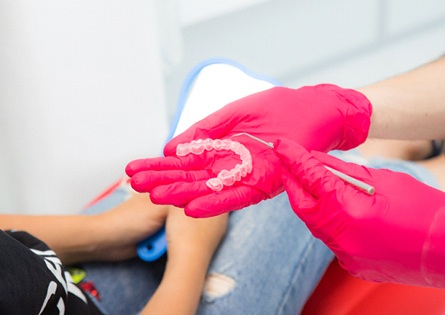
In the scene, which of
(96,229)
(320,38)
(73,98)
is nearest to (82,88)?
(73,98)

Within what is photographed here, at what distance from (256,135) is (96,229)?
26 centimetres

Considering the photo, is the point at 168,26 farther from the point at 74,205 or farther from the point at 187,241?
the point at 187,241

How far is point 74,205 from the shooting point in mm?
1280

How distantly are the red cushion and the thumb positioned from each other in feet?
0.85

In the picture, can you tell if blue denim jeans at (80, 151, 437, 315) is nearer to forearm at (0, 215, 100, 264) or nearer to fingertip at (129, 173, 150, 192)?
forearm at (0, 215, 100, 264)

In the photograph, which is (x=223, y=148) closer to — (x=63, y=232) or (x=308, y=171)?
(x=308, y=171)

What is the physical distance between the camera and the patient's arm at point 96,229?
2.76 ft

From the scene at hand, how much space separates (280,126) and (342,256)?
0.63 ft

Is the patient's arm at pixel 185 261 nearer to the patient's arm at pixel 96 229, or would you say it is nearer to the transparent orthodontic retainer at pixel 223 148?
the patient's arm at pixel 96 229

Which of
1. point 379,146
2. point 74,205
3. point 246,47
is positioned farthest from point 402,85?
point 246,47

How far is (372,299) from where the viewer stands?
82 cm

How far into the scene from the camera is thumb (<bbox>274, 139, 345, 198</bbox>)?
61 cm

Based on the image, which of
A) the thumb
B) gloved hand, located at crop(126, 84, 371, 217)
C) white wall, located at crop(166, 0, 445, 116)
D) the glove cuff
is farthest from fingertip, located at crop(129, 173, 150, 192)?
white wall, located at crop(166, 0, 445, 116)

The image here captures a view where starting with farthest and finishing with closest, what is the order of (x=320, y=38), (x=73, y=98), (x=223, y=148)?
(x=320, y=38)
(x=73, y=98)
(x=223, y=148)
